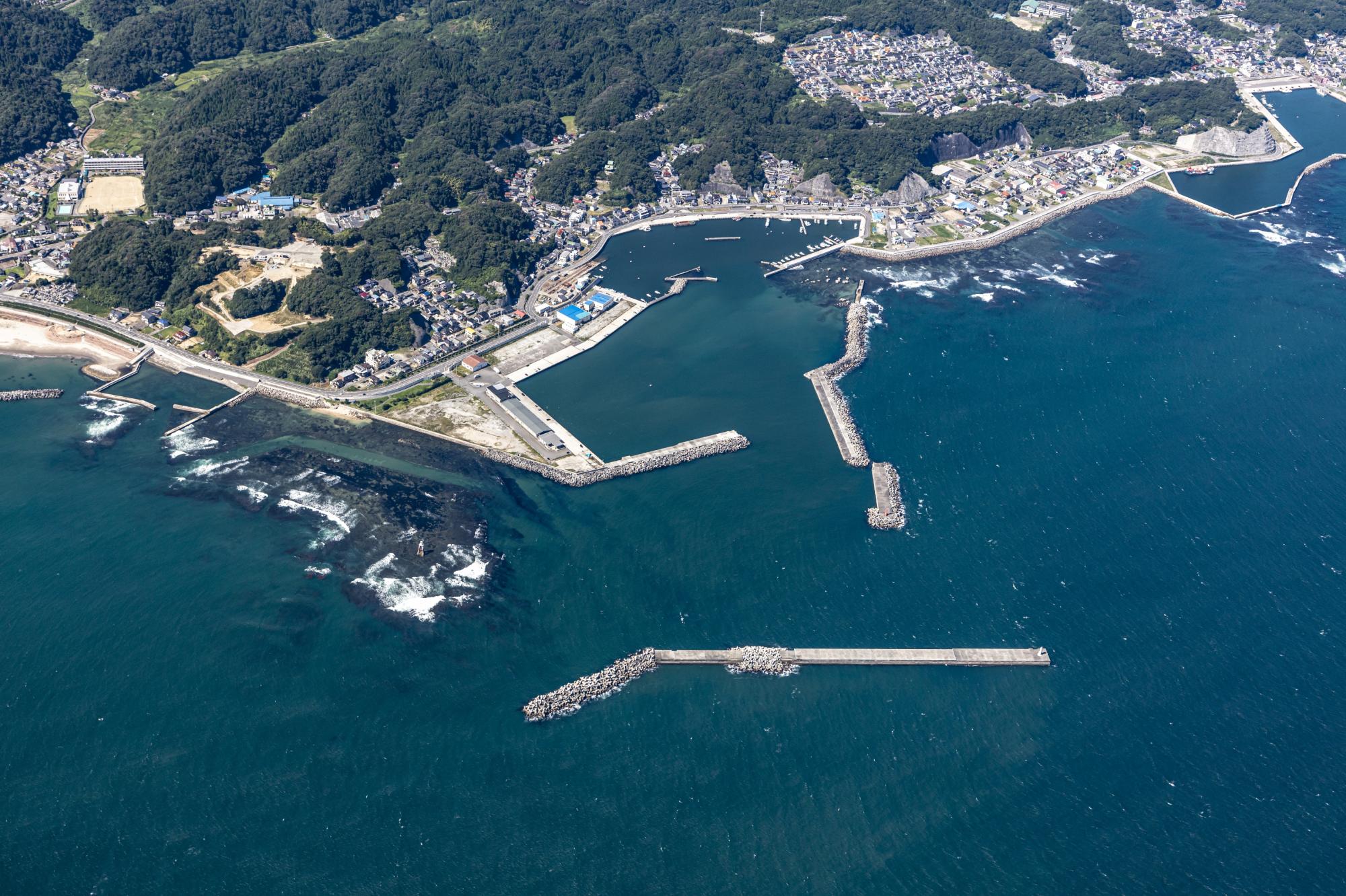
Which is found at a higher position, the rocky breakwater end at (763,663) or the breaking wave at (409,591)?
the breaking wave at (409,591)

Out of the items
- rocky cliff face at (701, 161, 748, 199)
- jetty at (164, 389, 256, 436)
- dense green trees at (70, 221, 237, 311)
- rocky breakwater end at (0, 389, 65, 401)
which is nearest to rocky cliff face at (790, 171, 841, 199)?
rocky cliff face at (701, 161, 748, 199)

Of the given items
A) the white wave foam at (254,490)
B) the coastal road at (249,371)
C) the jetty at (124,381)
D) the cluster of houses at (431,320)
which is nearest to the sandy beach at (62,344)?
the jetty at (124,381)

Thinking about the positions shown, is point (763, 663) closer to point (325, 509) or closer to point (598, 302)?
point (325, 509)

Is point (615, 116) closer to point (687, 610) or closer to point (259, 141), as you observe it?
point (259, 141)

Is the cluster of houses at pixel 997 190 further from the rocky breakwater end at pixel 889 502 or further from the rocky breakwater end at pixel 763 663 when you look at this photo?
the rocky breakwater end at pixel 763 663

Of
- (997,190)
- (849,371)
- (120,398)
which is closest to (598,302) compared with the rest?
(849,371)

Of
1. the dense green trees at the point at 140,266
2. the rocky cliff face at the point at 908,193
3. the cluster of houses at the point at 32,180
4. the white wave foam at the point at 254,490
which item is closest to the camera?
the white wave foam at the point at 254,490

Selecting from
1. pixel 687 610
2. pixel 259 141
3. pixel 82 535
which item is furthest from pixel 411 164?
pixel 687 610
